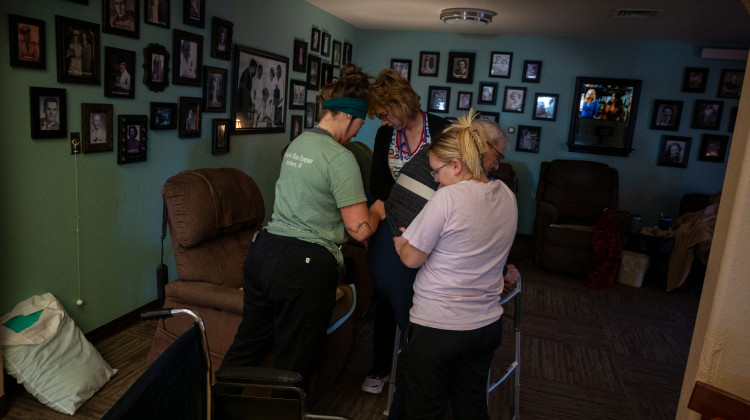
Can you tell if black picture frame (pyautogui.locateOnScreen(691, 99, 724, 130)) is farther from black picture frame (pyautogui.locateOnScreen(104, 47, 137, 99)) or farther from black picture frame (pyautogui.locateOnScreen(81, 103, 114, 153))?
black picture frame (pyautogui.locateOnScreen(81, 103, 114, 153))

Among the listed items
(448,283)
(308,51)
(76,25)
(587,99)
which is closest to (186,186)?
(76,25)

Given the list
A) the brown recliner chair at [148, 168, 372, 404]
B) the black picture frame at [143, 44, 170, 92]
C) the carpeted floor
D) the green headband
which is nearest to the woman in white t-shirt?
the green headband

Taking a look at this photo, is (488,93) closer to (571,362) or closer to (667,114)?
(667,114)

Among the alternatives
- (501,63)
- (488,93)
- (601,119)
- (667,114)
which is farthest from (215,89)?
(667,114)

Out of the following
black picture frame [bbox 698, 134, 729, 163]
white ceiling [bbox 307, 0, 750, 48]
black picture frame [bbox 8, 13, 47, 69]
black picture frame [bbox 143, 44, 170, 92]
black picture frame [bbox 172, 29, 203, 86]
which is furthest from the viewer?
black picture frame [bbox 698, 134, 729, 163]

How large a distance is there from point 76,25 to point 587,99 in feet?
17.0

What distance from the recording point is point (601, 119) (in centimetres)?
592

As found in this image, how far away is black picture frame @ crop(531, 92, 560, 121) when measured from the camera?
603 centimetres

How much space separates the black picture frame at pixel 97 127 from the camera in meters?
2.67

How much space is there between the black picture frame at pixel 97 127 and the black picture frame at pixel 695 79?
5.69 metres

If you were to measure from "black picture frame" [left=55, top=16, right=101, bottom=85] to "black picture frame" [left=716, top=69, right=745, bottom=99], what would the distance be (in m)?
5.96

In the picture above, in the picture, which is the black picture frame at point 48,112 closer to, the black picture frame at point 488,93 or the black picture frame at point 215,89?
the black picture frame at point 215,89

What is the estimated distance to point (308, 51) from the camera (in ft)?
16.7

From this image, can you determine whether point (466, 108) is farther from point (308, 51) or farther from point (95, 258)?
point (95, 258)
